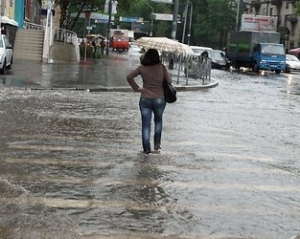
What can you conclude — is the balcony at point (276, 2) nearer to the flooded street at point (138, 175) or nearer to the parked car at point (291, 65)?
the parked car at point (291, 65)

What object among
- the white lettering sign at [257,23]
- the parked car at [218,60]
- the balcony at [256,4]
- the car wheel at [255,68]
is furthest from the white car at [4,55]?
the balcony at [256,4]

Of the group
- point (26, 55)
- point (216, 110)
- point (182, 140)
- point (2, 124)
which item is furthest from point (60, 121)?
point (26, 55)

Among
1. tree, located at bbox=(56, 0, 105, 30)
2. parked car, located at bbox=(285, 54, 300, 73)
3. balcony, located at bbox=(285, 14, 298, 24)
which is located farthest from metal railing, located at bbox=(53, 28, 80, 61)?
balcony, located at bbox=(285, 14, 298, 24)

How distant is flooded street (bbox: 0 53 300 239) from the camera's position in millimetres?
6105

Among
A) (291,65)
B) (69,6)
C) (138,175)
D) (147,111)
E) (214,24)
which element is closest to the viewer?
(138,175)

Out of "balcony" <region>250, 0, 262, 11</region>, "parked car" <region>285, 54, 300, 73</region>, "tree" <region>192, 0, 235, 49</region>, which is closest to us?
"parked car" <region>285, 54, 300, 73</region>

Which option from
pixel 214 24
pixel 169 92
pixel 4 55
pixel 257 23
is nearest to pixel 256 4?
pixel 214 24

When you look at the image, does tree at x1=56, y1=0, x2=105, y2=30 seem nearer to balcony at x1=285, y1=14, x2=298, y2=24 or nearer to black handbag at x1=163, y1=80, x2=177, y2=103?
black handbag at x1=163, y1=80, x2=177, y2=103

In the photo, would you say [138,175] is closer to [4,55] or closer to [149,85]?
[149,85]

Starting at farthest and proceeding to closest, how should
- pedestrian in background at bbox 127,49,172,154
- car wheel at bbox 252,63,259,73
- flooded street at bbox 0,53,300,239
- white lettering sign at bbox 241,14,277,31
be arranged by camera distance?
white lettering sign at bbox 241,14,277,31, car wheel at bbox 252,63,259,73, pedestrian in background at bbox 127,49,172,154, flooded street at bbox 0,53,300,239

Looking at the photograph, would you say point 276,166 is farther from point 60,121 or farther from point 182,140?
point 60,121

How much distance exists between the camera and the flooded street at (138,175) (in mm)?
6105

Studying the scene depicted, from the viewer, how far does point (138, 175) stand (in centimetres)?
830

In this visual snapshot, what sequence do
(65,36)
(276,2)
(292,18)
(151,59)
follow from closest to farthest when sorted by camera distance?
(151,59), (65,36), (292,18), (276,2)
